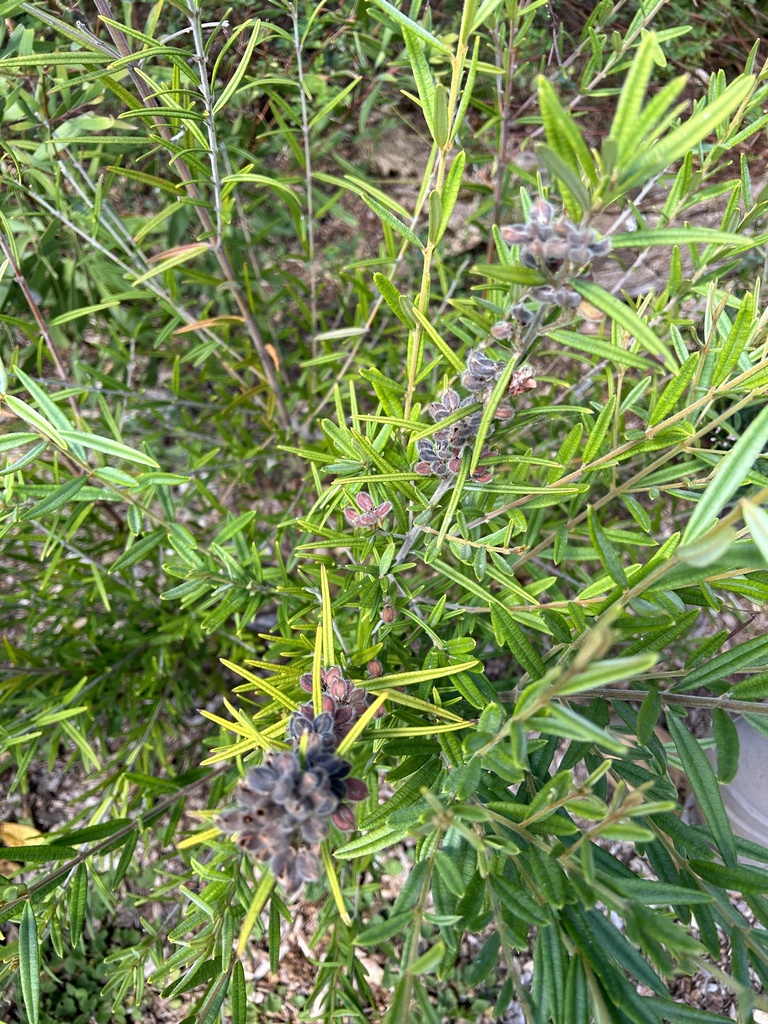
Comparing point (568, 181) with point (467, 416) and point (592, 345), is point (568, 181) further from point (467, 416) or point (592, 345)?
point (467, 416)

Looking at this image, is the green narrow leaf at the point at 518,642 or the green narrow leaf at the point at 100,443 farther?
the green narrow leaf at the point at 100,443

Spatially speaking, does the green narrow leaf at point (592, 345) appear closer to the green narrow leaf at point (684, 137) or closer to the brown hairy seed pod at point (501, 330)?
the brown hairy seed pod at point (501, 330)

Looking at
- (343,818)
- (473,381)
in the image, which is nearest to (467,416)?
(473,381)

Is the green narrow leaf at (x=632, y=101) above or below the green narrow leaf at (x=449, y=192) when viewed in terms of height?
above

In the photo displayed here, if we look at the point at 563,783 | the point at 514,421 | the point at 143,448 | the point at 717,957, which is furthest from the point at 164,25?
the point at 717,957

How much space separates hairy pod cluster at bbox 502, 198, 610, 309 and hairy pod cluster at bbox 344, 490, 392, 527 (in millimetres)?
485

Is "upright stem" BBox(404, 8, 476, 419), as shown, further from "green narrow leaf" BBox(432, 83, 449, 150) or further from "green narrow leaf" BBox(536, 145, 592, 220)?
"green narrow leaf" BBox(536, 145, 592, 220)

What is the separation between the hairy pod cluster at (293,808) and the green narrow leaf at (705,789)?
461 millimetres

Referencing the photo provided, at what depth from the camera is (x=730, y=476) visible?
63 cm

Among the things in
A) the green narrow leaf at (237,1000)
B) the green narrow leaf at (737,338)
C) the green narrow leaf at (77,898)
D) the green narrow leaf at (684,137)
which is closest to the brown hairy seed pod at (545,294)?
the green narrow leaf at (684,137)

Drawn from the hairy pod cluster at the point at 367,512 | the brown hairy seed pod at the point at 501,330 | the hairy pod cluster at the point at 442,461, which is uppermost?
the brown hairy seed pod at the point at 501,330

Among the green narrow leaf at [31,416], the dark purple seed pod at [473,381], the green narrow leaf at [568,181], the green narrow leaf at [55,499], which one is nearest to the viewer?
the green narrow leaf at [568,181]

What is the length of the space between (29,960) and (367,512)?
83cm

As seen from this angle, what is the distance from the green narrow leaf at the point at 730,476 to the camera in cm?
62
